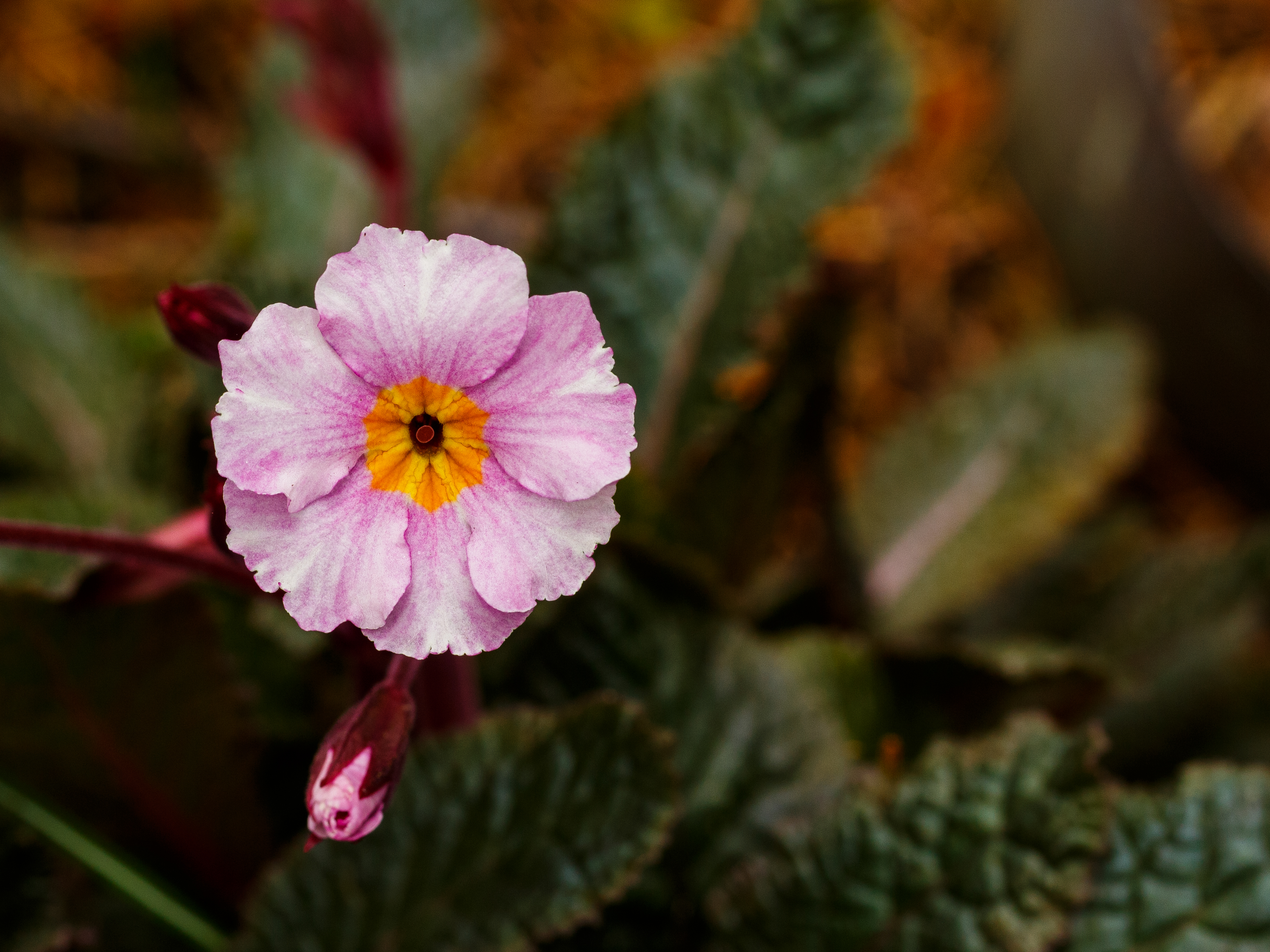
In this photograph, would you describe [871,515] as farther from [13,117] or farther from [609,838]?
→ [13,117]

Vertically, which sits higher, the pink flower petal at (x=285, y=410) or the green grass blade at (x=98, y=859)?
the pink flower petal at (x=285, y=410)

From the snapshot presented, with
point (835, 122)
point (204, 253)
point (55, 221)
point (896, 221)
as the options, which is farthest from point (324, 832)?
point (55, 221)

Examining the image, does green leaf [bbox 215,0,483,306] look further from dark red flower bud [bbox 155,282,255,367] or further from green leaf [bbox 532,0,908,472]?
dark red flower bud [bbox 155,282,255,367]

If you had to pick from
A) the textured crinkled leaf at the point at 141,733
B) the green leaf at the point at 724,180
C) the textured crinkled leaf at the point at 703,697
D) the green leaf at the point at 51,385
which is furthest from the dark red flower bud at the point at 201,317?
the green leaf at the point at 51,385

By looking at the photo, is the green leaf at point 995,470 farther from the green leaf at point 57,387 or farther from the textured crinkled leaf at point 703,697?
the green leaf at point 57,387

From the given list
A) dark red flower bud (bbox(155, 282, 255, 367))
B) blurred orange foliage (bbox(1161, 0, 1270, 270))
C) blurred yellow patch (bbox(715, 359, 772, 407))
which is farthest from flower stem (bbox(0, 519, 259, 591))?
blurred orange foliage (bbox(1161, 0, 1270, 270))

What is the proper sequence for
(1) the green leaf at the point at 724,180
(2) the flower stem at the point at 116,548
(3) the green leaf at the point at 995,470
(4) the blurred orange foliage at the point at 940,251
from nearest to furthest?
(2) the flower stem at the point at 116,548 < (1) the green leaf at the point at 724,180 < (3) the green leaf at the point at 995,470 < (4) the blurred orange foliage at the point at 940,251

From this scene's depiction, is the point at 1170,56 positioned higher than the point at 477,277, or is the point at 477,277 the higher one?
the point at 1170,56
